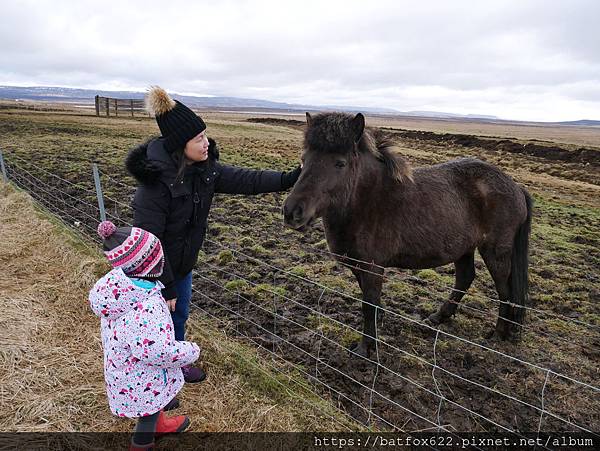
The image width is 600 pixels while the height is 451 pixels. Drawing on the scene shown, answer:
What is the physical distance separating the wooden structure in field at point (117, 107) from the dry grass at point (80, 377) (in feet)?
119

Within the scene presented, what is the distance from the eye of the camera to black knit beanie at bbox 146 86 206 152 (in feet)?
8.83

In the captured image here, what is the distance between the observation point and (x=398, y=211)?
3939 millimetres

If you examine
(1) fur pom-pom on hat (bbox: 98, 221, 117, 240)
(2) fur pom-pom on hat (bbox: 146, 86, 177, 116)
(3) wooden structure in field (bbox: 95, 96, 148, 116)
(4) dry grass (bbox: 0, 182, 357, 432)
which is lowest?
(4) dry grass (bbox: 0, 182, 357, 432)

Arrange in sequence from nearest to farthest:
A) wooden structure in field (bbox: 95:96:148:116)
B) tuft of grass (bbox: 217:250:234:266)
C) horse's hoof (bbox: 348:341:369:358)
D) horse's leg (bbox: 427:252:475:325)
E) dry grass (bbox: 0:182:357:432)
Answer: dry grass (bbox: 0:182:357:432) → horse's hoof (bbox: 348:341:369:358) → horse's leg (bbox: 427:252:475:325) → tuft of grass (bbox: 217:250:234:266) → wooden structure in field (bbox: 95:96:148:116)

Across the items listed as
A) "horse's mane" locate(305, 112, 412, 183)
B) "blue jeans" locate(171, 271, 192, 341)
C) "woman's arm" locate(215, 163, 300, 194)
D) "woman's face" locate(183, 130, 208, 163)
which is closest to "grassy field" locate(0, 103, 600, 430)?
"blue jeans" locate(171, 271, 192, 341)

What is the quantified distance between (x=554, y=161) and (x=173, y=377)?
2608 centimetres

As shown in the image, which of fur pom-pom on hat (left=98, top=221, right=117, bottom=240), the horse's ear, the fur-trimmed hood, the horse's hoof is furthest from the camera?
the horse's hoof

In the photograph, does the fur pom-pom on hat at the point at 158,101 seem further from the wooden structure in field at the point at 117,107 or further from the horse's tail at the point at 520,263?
the wooden structure in field at the point at 117,107

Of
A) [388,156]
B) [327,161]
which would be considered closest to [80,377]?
[327,161]

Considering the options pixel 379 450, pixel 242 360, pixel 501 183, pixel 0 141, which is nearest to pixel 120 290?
pixel 242 360

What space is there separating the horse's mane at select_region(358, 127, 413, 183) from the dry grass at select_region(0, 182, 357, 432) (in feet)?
7.33

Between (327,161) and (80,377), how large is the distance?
292 centimetres

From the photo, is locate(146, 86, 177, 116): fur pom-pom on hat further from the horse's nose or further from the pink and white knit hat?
the horse's nose

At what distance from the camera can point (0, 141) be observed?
17.0 metres
